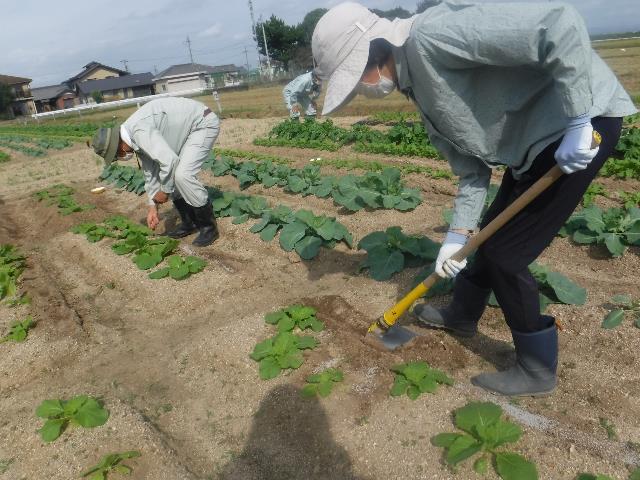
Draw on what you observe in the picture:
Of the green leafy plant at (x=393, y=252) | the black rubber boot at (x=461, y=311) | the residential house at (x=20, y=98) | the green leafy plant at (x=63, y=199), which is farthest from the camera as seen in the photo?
the residential house at (x=20, y=98)

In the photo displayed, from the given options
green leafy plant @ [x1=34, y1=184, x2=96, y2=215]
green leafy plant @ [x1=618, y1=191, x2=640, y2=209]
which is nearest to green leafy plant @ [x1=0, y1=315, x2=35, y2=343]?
green leafy plant @ [x1=34, y1=184, x2=96, y2=215]

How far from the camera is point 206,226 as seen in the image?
5.17 meters

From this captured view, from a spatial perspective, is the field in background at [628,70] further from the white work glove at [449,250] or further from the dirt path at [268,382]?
the white work glove at [449,250]

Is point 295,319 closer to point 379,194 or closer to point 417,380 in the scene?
point 417,380

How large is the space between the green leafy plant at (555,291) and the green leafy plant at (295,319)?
1152 mm

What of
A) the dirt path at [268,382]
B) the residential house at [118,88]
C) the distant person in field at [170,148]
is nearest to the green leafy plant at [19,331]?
the dirt path at [268,382]

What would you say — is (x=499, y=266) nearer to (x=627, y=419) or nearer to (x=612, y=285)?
(x=627, y=419)

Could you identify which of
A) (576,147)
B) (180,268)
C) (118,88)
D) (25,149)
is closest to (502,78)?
(576,147)

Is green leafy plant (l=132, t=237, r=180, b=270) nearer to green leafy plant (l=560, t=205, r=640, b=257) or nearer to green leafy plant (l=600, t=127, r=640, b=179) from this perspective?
green leafy plant (l=560, t=205, r=640, b=257)

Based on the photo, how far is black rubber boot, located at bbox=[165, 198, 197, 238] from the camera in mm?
5434

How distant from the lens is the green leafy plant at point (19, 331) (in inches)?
142

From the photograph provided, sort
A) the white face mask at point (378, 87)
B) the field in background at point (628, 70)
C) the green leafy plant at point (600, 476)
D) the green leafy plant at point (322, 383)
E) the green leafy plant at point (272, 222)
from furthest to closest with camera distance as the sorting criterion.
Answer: the field in background at point (628, 70), the green leafy plant at point (272, 222), the green leafy plant at point (322, 383), the white face mask at point (378, 87), the green leafy plant at point (600, 476)

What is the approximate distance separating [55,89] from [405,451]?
72880mm

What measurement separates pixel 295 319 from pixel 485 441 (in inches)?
58.4
